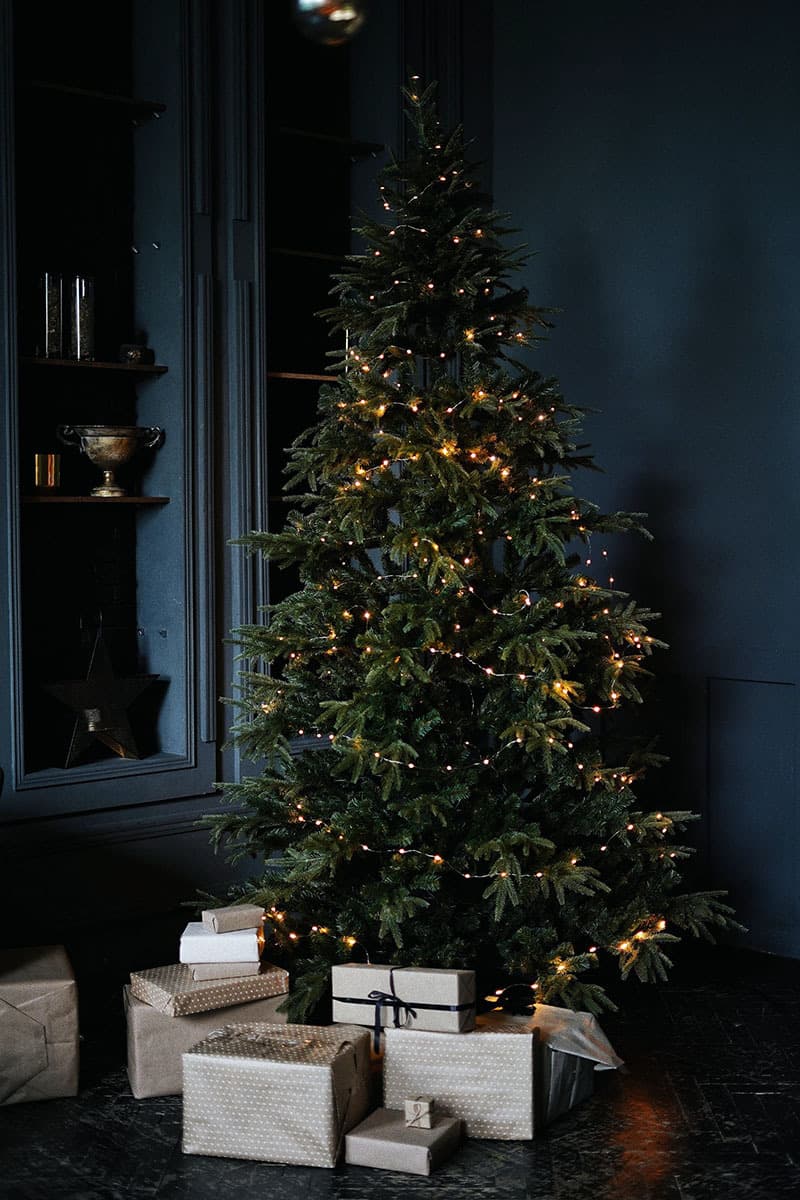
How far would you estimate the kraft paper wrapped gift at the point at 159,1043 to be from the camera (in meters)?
3.16

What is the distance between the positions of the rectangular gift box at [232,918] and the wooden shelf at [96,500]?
1.54m

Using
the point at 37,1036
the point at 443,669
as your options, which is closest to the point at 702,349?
the point at 443,669

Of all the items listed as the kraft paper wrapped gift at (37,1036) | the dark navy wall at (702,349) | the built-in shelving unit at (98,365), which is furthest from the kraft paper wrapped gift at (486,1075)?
the built-in shelving unit at (98,365)

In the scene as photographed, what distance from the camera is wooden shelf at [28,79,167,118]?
4.19 metres

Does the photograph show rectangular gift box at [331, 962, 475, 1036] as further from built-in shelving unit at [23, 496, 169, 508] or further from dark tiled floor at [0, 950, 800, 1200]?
built-in shelving unit at [23, 496, 169, 508]

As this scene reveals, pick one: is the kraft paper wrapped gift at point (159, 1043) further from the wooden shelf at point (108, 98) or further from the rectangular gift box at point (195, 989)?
the wooden shelf at point (108, 98)

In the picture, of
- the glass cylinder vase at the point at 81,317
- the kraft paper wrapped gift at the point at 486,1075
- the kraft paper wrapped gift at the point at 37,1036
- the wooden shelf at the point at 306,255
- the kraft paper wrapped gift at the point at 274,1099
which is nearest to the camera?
the kraft paper wrapped gift at the point at 274,1099

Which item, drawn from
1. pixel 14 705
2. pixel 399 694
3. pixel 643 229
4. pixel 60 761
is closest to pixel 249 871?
pixel 60 761

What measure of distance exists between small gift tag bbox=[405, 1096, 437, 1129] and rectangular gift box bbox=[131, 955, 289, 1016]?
1.79 feet

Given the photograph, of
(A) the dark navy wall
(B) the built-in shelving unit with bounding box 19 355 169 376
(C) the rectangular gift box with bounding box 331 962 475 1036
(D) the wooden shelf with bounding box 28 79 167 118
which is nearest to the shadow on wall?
(C) the rectangular gift box with bounding box 331 962 475 1036

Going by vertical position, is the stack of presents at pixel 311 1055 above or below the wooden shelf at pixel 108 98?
below

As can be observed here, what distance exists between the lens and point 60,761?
4.34 metres

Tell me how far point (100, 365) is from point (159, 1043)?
217cm

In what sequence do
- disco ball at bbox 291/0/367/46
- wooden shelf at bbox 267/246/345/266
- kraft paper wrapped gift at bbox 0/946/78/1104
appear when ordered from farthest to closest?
wooden shelf at bbox 267/246/345/266
kraft paper wrapped gift at bbox 0/946/78/1104
disco ball at bbox 291/0/367/46
